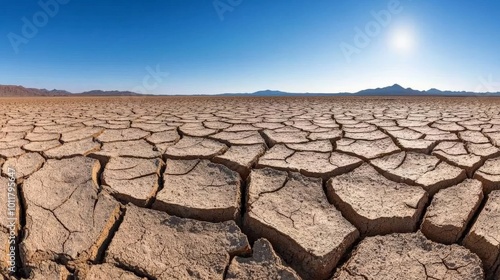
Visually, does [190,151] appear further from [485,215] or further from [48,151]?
[485,215]

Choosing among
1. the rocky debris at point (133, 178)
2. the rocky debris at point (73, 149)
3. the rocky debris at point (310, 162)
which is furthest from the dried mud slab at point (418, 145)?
the rocky debris at point (73, 149)

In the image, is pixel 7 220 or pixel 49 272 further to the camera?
pixel 7 220

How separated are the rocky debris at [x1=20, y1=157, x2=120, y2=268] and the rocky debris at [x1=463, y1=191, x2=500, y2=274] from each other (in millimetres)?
1157

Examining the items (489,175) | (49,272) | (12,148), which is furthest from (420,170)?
(12,148)

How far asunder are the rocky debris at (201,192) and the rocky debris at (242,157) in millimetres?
43

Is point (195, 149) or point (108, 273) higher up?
point (195, 149)

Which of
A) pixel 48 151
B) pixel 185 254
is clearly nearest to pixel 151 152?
pixel 48 151

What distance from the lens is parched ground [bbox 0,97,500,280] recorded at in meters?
0.87

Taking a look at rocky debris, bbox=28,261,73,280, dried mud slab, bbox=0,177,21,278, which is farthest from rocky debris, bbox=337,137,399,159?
dried mud slab, bbox=0,177,21,278

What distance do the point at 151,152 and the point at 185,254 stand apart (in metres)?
0.93

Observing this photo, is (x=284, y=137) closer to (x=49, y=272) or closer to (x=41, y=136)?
(x=49, y=272)

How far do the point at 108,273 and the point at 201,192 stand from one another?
0.46 m

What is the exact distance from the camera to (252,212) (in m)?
1.06

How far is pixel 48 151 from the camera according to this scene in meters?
1.74
